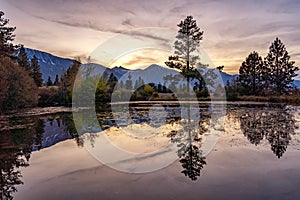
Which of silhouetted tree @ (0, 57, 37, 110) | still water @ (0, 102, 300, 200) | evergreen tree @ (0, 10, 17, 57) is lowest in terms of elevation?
still water @ (0, 102, 300, 200)

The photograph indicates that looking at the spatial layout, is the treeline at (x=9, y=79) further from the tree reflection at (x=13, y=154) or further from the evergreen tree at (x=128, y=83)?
the evergreen tree at (x=128, y=83)

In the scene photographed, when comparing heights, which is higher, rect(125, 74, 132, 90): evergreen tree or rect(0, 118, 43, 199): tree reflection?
rect(125, 74, 132, 90): evergreen tree

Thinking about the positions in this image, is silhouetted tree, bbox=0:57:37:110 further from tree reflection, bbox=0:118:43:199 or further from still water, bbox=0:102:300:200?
still water, bbox=0:102:300:200

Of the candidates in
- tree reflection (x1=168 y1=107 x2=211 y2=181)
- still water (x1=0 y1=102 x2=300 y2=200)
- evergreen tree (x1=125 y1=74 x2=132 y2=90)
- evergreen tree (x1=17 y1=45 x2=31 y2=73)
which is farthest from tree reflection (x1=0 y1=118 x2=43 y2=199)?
evergreen tree (x1=125 y1=74 x2=132 y2=90)

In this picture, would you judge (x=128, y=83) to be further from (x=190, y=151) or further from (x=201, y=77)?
(x=190, y=151)

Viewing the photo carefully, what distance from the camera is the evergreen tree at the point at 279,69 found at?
1705 inches

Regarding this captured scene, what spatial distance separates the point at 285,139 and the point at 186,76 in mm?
31402

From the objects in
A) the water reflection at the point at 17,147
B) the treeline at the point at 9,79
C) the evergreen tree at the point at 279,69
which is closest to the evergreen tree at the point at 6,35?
the treeline at the point at 9,79

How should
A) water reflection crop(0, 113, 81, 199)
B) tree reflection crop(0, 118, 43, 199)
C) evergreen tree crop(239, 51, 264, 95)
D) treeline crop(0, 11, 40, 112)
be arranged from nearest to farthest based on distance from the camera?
1. tree reflection crop(0, 118, 43, 199)
2. water reflection crop(0, 113, 81, 199)
3. treeline crop(0, 11, 40, 112)
4. evergreen tree crop(239, 51, 264, 95)

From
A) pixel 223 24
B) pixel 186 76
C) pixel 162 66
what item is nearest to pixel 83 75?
pixel 162 66

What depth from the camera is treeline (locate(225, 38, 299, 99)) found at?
43.2 metres

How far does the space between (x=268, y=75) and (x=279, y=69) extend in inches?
89.2

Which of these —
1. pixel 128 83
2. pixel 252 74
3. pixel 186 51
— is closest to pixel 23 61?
pixel 128 83

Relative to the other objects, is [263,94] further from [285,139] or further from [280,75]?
[285,139]
